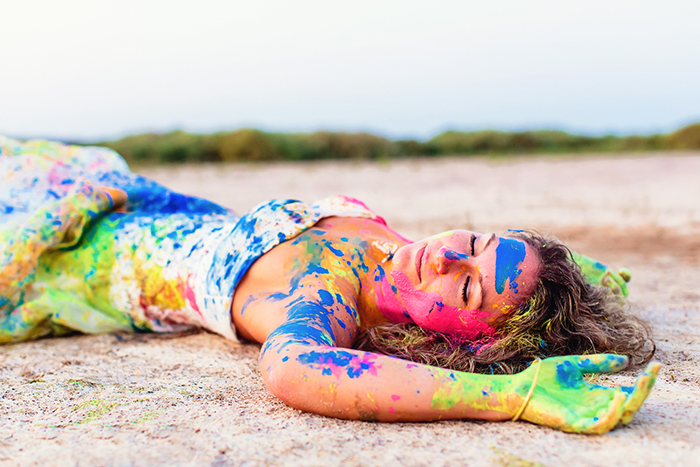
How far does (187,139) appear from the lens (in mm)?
14469

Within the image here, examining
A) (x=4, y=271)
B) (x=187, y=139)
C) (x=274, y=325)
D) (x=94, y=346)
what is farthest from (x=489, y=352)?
(x=187, y=139)

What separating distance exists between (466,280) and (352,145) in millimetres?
13244

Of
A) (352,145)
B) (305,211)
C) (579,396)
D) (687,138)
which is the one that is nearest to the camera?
(579,396)

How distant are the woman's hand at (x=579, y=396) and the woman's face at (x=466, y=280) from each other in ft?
1.37

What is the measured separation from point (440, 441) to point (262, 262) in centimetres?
111

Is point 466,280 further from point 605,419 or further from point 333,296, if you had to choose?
point 605,419

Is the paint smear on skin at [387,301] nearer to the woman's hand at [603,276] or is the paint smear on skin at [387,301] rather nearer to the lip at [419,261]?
the lip at [419,261]

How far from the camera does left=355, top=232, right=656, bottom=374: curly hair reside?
217cm

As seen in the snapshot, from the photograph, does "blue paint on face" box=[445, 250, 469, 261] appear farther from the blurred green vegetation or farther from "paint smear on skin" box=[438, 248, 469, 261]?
the blurred green vegetation

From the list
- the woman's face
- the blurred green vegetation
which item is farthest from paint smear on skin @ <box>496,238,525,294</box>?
the blurred green vegetation

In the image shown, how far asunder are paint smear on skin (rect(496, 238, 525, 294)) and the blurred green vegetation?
12.3 metres

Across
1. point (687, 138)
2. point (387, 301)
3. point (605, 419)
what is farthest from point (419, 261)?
point (687, 138)

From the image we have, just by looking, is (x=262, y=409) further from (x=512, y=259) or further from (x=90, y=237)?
(x=90, y=237)

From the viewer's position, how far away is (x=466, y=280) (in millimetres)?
2154
